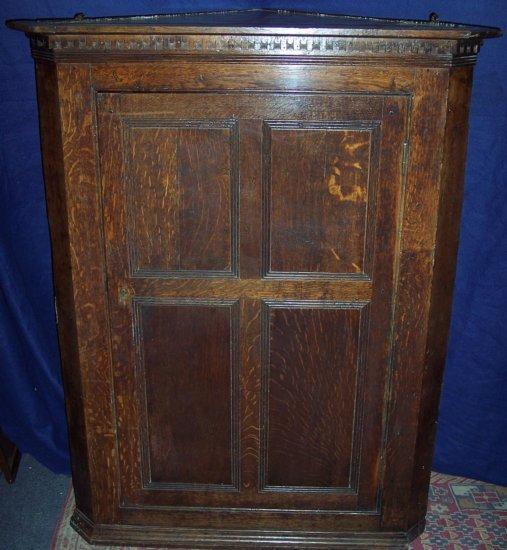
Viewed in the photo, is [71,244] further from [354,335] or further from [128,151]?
[354,335]

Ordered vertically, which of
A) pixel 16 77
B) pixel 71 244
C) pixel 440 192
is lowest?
pixel 71 244

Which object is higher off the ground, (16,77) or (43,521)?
(16,77)

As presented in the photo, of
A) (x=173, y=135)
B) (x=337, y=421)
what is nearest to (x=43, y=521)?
(x=337, y=421)

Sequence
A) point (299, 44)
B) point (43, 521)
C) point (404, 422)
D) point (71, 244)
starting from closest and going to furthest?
1. point (299, 44)
2. point (71, 244)
3. point (404, 422)
4. point (43, 521)

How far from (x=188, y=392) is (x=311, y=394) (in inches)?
12.7

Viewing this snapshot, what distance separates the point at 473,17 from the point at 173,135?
3.20ft

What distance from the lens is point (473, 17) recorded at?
1.98 metres

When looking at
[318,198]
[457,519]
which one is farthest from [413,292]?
[457,519]

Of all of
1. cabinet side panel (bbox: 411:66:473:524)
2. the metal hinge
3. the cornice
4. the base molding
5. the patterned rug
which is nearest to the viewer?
the cornice

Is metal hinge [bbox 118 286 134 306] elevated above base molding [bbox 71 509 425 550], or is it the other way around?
metal hinge [bbox 118 286 134 306]

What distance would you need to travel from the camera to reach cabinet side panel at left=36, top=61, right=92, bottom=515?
5.25 ft

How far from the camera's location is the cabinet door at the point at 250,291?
5.22 ft

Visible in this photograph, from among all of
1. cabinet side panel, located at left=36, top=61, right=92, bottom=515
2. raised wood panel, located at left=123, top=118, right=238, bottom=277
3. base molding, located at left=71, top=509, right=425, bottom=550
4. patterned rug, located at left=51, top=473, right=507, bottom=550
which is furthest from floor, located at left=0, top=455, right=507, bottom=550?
raised wood panel, located at left=123, top=118, right=238, bottom=277

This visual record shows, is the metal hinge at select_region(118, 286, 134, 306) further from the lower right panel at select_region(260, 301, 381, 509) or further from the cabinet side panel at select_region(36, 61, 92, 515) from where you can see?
the lower right panel at select_region(260, 301, 381, 509)
